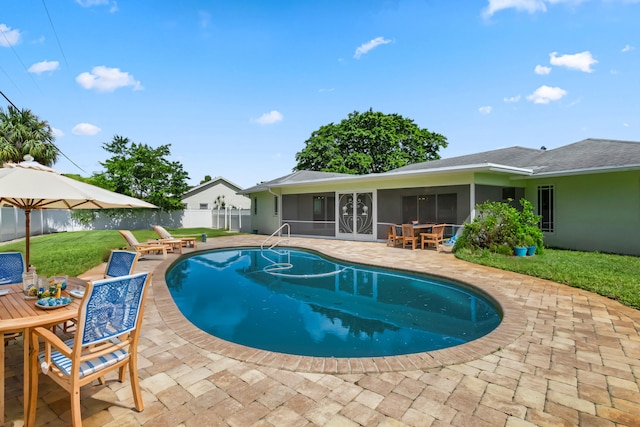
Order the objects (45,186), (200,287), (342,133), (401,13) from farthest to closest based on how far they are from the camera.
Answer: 1. (342,133)
2. (401,13)
3. (200,287)
4. (45,186)

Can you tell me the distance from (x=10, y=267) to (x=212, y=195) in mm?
25786

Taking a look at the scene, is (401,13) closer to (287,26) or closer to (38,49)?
(287,26)

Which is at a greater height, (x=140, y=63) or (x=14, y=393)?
(x=140, y=63)

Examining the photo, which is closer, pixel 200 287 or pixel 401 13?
pixel 200 287

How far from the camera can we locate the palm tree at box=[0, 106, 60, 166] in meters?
18.0

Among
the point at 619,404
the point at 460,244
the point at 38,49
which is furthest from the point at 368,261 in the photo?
the point at 38,49

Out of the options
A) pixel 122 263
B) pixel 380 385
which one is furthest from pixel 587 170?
pixel 122 263

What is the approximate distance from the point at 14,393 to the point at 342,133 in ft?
89.8

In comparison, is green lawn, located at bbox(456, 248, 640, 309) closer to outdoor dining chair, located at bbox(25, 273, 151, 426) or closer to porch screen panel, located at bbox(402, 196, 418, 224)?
porch screen panel, located at bbox(402, 196, 418, 224)

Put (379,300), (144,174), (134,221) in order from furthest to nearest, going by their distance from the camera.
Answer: (144,174) → (134,221) → (379,300)

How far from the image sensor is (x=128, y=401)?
2.47 m

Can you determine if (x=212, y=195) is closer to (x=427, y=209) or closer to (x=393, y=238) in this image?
(x=427, y=209)

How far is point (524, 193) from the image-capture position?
487 inches

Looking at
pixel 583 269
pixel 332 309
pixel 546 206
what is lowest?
pixel 332 309
